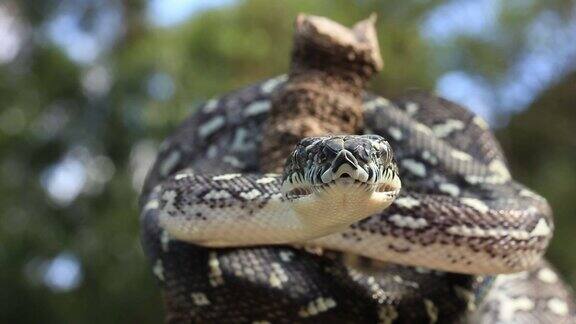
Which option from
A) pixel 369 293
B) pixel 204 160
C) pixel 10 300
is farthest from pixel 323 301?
pixel 10 300

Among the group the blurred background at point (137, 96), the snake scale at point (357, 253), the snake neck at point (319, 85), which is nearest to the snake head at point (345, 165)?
the snake scale at point (357, 253)

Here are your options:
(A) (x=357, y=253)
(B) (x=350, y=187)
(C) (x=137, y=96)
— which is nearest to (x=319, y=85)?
(A) (x=357, y=253)

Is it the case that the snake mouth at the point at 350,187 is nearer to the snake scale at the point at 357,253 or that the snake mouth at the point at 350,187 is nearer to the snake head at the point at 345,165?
the snake head at the point at 345,165

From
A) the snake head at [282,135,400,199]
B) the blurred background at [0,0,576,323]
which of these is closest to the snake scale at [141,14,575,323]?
the snake head at [282,135,400,199]

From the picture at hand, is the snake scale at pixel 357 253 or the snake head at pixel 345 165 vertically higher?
the snake head at pixel 345 165

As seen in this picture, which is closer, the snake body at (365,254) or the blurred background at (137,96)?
the snake body at (365,254)

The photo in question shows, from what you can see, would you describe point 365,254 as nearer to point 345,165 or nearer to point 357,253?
point 357,253
